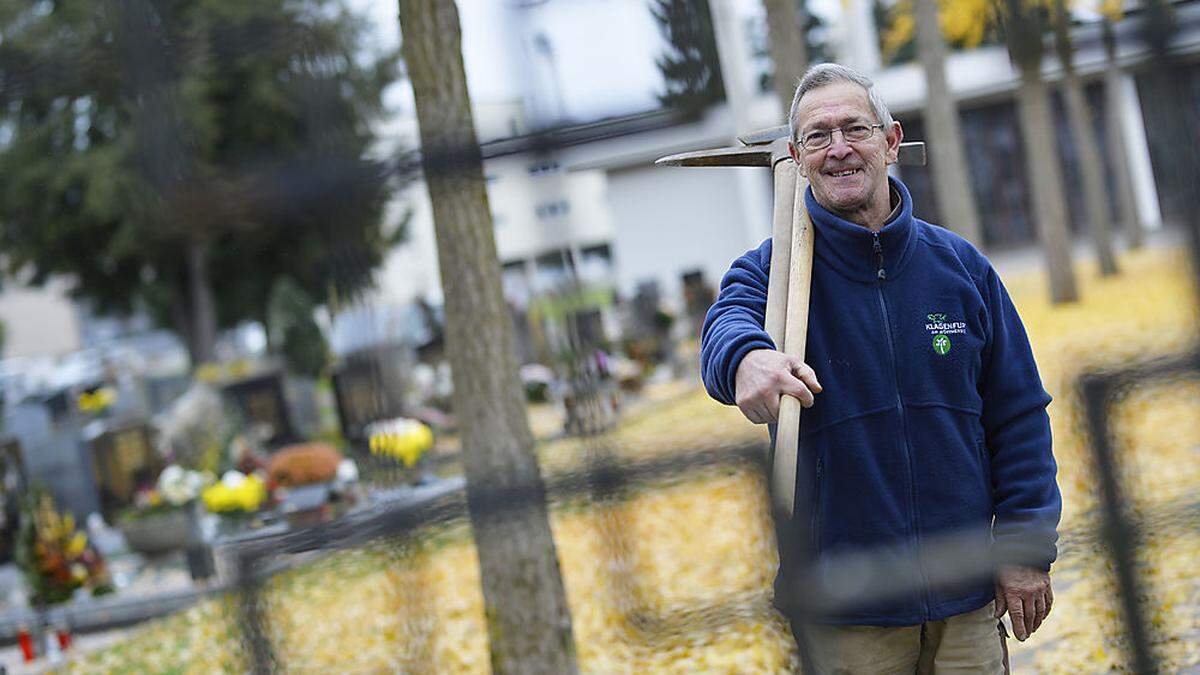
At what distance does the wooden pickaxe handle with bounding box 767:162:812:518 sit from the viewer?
1461 mm

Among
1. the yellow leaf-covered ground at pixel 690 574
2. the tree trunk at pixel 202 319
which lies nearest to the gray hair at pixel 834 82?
the yellow leaf-covered ground at pixel 690 574

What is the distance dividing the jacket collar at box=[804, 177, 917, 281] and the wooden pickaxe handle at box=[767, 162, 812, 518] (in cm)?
3

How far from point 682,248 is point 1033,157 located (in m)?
6.77

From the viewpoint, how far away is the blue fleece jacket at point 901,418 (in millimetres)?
1627

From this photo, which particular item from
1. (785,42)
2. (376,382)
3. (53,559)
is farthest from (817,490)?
(53,559)

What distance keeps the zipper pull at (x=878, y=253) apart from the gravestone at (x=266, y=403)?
1241cm

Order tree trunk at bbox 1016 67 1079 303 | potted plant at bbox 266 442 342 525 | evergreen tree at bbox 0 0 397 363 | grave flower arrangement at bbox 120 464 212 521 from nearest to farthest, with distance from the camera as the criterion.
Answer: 1. evergreen tree at bbox 0 0 397 363
2. potted plant at bbox 266 442 342 525
3. grave flower arrangement at bbox 120 464 212 521
4. tree trunk at bbox 1016 67 1079 303

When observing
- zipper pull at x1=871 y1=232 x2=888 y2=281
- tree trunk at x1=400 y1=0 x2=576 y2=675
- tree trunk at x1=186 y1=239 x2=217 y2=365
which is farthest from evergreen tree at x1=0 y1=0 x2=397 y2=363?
tree trunk at x1=186 y1=239 x2=217 y2=365

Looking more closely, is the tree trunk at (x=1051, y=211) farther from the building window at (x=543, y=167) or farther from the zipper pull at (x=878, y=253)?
the building window at (x=543, y=167)

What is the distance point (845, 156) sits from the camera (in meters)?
1.55

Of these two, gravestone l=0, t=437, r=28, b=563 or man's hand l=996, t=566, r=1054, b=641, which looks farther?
gravestone l=0, t=437, r=28, b=563

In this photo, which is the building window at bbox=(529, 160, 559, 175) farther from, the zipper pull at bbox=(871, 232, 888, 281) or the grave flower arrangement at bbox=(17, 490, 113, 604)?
the grave flower arrangement at bbox=(17, 490, 113, 604)

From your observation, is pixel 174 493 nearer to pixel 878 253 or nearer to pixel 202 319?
pixel 878 253

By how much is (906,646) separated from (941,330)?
0.49 metres
